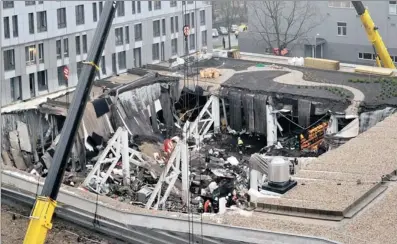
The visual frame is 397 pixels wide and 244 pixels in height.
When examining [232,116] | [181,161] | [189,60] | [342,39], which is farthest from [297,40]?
[181,161]

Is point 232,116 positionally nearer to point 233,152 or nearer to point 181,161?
point 233,152

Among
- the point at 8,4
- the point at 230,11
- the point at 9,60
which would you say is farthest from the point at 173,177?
the point at 230,11

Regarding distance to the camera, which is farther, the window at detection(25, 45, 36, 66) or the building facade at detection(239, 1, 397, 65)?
the building facade at detection(239, 1, 397, 65)

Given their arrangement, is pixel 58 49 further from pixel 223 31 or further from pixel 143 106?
pixel 223 31

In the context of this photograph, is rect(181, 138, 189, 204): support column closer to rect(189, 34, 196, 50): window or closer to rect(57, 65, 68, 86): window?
rect(57, 65, 68, 86): window

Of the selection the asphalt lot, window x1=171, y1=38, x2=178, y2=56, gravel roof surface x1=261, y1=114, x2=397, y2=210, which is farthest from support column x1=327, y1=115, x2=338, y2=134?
window x1=171, y1=38, x2=178, y2=56

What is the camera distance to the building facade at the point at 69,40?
21.5 m

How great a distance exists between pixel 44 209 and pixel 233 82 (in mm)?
9363

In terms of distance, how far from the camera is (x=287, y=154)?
16.7 metres

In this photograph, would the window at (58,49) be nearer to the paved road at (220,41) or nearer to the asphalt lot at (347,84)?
the asphalt lot at (347,84)

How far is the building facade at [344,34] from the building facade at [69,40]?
4.34 m

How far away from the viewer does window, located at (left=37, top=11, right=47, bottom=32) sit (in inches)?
873

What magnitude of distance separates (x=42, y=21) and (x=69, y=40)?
949 millimetres

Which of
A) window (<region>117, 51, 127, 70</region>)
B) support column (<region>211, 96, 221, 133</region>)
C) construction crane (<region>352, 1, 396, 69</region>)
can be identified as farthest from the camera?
window (<region>117, 51, 127, 70</region>)
